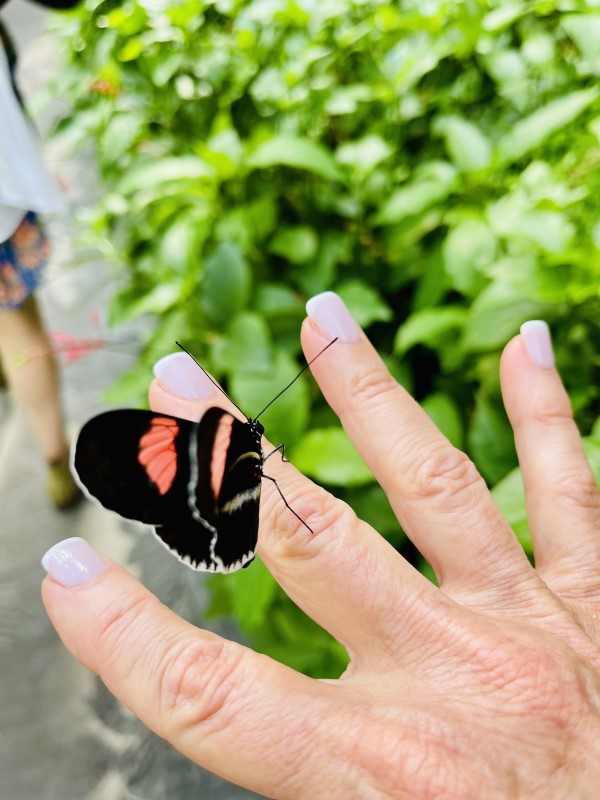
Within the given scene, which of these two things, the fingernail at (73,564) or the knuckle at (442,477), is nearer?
the fingernail at (73,564)

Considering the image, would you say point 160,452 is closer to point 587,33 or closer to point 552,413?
point 552,413

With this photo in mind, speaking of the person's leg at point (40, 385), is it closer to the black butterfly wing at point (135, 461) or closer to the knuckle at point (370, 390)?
the knuckle at point (370, 390)

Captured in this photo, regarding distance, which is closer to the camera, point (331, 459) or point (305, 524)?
point (305, 524)

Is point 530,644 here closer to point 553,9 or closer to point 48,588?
point 48,588

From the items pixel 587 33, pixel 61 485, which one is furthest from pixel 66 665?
pixel 587 33

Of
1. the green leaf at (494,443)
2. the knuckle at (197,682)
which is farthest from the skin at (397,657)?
the green leaf at (494,443)
